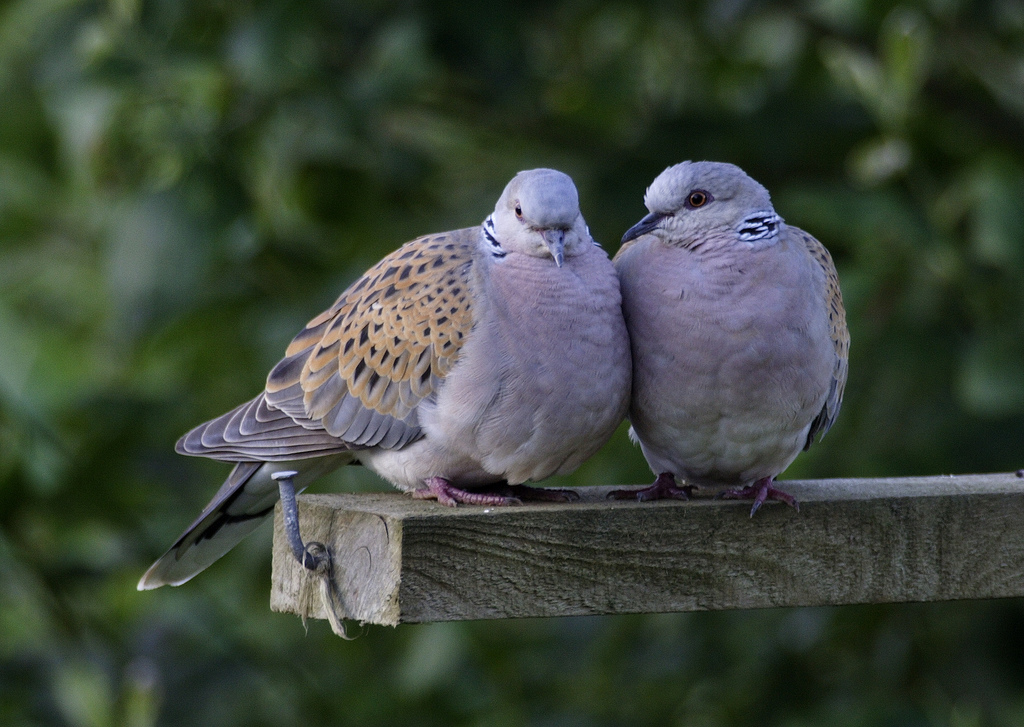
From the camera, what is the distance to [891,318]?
3.69m

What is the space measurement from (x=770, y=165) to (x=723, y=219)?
1606 mm

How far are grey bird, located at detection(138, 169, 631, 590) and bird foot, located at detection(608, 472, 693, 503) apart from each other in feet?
0.40

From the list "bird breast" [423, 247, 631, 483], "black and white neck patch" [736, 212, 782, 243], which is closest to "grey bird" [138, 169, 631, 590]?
"bird breast" [423, 247, 631, 483]

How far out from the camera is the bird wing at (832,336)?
2488 millimetres

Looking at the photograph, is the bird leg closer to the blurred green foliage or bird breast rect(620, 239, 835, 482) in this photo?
bird breast rect(620, 239, 835, 482)

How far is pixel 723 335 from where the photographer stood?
2281mm

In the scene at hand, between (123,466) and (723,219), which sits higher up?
(723,219)

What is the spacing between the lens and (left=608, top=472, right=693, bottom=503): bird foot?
233cm

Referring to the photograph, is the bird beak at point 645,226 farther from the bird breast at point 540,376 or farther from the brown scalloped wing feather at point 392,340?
the brown scalloped wing feather at point 392,340

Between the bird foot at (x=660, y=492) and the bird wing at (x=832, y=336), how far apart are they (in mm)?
316

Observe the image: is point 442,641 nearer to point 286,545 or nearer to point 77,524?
point 77,524

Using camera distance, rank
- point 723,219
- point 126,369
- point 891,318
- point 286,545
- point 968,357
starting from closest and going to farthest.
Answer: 1. point 286,545
2. point 723,219
3. point 968,357
4. point 891,318
5. point 126,369

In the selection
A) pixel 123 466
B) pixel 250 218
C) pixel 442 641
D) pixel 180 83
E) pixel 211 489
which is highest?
pixel 180 83

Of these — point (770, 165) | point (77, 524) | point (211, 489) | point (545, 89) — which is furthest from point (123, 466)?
point (770, 165)
